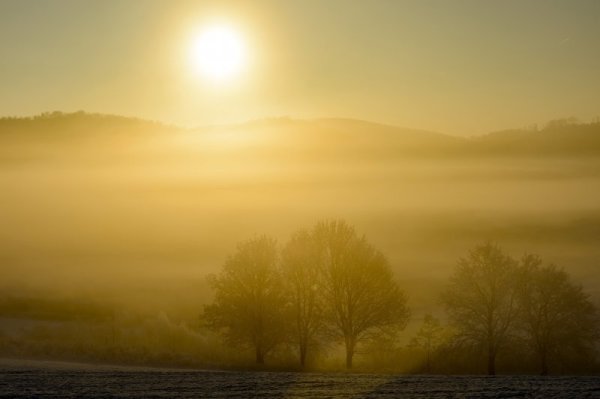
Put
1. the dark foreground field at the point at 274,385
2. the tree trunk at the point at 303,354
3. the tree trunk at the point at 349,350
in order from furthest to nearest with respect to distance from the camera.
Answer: the tree trunk at the point at 303,354 → the tree trunk at the point at 349,350 → the dark foreground field at the point at 274,385

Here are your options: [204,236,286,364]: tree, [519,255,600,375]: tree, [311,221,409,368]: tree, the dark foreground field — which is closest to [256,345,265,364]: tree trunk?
[204,236,286,364]: tree

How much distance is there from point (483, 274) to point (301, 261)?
519 inches

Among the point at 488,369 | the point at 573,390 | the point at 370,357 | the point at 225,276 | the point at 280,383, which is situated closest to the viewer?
the point at 573,390

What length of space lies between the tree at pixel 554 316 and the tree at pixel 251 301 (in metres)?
16.9

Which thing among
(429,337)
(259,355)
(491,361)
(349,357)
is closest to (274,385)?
(349,357)

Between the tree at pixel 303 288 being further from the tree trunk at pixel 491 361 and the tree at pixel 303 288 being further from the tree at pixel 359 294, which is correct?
the tree trunk at pixel 491 361

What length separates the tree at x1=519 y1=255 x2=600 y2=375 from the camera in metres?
55.4

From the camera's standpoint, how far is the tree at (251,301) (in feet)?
198

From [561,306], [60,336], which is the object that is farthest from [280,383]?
[60,336]

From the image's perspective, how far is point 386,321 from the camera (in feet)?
195

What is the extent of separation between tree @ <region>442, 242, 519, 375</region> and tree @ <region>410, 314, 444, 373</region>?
2.71 meters

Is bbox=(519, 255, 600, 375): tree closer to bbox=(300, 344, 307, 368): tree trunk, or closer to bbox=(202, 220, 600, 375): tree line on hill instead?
bbox=(202, 220, 600, 375): tree line on hill

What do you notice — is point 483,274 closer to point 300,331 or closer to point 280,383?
point 300,331

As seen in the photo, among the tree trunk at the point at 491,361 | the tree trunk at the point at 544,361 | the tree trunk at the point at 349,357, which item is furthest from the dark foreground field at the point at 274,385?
the tree trunk at the point at 544,361
